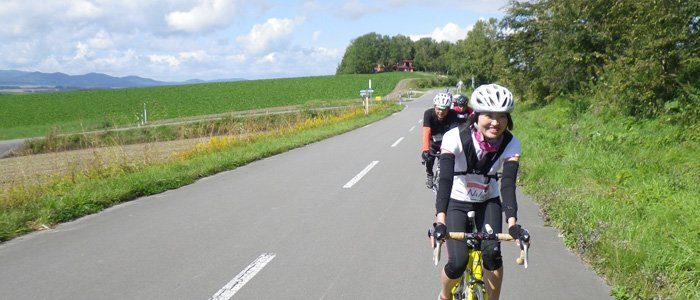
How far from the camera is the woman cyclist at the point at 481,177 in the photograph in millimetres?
2758

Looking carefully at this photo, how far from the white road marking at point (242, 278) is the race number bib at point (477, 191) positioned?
2.06 m

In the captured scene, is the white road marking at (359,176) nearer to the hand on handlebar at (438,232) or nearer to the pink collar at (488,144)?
the pink collar at (488,144)

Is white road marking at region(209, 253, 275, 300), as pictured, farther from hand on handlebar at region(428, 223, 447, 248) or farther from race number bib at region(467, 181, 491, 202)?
race number bib at region(467, 181, 491, 202)

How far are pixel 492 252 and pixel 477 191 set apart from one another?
0.42 m

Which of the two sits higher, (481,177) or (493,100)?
(493,100)

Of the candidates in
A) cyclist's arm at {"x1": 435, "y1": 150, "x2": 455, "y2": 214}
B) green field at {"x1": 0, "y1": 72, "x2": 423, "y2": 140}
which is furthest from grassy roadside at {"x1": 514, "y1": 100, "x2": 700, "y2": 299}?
green field at {"x1": 0, "y1": 72, "x2": 423, "y2": 140}

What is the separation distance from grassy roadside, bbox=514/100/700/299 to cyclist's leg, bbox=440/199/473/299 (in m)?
1.63

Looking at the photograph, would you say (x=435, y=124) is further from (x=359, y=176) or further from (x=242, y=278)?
(x=242, y=278)

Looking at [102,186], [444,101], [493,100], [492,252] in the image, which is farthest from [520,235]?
[102,186]

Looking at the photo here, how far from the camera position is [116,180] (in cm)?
823

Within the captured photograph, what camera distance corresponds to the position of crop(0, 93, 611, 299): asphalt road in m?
3.80

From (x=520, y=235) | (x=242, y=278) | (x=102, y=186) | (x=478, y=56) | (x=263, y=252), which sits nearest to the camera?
(x=520, y=235)

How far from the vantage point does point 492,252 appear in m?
2.78

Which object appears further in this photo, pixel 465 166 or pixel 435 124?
pixel 435 124
